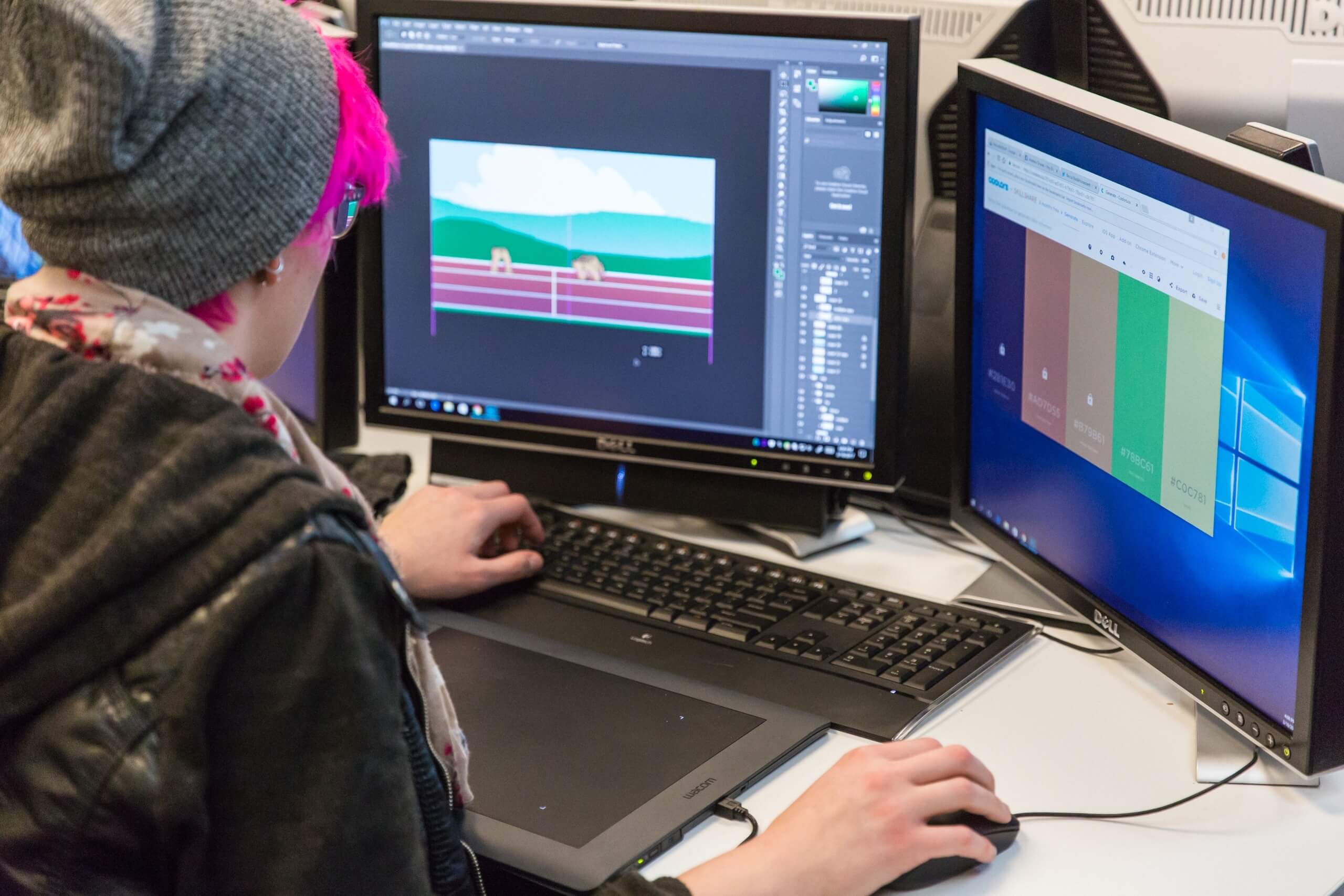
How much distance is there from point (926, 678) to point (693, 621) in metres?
0.21

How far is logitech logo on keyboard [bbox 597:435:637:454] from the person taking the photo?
1.36 m

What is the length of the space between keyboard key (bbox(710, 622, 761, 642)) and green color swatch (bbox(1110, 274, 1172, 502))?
1.06 ft

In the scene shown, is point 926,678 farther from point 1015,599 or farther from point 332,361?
point 332,361

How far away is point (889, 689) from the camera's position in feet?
3.53

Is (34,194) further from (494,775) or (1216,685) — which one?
(1216,685)

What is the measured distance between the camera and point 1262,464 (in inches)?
35.5

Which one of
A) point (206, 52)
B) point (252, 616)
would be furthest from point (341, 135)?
point (252, 616)

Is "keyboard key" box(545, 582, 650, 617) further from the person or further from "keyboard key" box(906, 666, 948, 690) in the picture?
the person

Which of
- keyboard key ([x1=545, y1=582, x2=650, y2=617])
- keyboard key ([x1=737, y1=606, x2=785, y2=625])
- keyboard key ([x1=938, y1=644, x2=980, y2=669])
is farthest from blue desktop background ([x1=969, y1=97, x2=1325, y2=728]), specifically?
keyboard key ([x1=545, y1=582, x2=650, y2=617])

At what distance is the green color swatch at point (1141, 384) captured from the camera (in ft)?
3.23

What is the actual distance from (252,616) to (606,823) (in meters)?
0.33

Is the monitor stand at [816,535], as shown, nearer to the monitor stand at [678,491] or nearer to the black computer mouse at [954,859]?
the monitor stand at [678,491]

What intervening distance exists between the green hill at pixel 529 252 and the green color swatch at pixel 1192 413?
448 millimetres

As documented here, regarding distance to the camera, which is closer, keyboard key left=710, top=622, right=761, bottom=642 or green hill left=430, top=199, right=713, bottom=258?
keyboard key left=710, top=622, right=761, bottom=642
